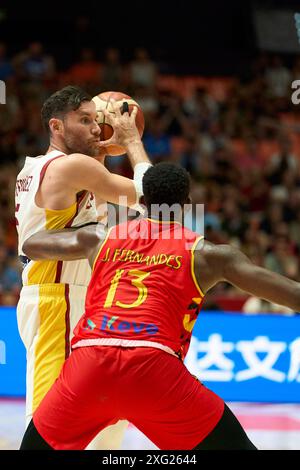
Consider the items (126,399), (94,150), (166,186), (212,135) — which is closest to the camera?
(126,399)

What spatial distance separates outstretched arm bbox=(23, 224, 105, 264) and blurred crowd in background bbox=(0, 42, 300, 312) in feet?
19.5

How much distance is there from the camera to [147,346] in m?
3.38

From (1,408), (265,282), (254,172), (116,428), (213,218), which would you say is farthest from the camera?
(254,172)

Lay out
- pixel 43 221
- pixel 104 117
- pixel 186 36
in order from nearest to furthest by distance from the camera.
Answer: pixel 43 221 < pixel 104 117 < pixel 186 36

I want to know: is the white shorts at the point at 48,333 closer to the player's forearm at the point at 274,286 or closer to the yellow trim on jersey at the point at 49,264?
the yellow trim on jersey at the point at 49,264

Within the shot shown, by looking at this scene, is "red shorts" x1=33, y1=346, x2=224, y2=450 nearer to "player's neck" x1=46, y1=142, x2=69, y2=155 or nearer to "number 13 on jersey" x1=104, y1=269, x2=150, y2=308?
"number 13 on jersey" x1=104, y1=269, x2=150, y2=308

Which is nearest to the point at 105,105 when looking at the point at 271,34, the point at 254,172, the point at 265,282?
the point at 265,282

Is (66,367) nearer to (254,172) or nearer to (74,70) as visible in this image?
(254,172)

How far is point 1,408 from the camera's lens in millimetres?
7414

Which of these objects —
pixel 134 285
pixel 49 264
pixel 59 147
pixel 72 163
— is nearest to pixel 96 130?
pixel 59 147

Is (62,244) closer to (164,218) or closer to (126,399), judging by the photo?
(164,218)

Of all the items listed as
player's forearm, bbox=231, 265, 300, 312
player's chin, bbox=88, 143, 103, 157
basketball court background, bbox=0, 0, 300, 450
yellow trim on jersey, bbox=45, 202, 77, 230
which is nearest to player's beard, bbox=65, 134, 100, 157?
player's chin, bbox=88, 143, 103, 157

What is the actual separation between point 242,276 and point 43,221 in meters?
1.32
